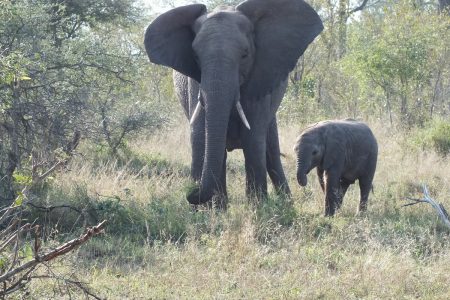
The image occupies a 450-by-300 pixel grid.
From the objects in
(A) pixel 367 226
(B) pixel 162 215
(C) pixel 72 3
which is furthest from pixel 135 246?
(C) pixel 72 3

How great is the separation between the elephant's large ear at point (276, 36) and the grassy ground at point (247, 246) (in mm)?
1226

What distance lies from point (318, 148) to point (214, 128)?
154cm

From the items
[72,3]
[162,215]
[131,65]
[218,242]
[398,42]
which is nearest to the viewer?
[218,242]

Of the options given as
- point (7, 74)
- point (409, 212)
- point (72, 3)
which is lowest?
point (409, 212)

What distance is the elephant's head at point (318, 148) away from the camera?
356 inches

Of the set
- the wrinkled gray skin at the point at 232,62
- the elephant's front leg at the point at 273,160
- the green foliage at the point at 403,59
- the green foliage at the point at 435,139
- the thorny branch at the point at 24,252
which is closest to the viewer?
the thorny branch at the point at 24,252

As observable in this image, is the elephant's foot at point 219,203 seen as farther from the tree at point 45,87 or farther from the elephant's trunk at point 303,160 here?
the tree at point 45,87

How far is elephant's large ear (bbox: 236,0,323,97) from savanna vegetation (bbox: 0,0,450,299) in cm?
122

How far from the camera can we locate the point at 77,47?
10516mm

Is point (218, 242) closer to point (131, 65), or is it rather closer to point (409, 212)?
point (409, 212)

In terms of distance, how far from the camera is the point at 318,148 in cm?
920

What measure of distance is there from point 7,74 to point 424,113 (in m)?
12.5

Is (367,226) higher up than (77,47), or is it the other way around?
(77,47)

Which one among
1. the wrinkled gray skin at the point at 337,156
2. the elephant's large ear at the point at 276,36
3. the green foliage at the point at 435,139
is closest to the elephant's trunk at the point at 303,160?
the wrinkled gray skin at the point at 337,156
